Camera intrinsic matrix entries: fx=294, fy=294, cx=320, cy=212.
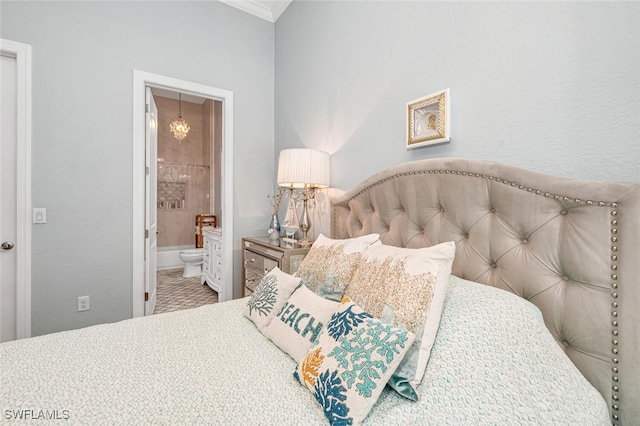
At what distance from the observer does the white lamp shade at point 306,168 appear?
215 centimetres

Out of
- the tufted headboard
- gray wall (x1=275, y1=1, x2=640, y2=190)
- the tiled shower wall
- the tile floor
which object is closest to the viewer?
the tufted headboard

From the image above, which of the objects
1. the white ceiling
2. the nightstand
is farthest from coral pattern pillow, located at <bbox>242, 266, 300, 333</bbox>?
the white ceiling

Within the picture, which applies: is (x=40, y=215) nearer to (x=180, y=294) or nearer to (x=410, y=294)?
(x=180, y=294)

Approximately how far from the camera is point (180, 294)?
3717 mm

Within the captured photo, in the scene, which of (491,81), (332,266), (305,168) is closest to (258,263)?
(305,168)

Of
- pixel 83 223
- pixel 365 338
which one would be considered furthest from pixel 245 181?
pixel 365 338

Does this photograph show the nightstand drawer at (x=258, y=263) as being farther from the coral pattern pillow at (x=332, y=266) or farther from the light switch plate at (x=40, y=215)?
the light switch plate at (x=40, y=215)

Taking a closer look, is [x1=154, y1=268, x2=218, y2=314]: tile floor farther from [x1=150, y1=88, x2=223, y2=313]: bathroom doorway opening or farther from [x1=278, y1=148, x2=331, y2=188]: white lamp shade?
[x1=278, y1=148, x2=331, y2=188]: white lamp shade

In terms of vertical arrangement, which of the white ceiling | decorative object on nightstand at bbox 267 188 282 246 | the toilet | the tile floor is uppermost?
the white ceiling

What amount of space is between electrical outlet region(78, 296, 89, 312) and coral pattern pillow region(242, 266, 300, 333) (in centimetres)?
167

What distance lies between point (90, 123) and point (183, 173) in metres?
3.44

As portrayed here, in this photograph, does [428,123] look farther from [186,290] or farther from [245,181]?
[186,290]

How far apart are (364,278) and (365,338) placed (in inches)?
11.7

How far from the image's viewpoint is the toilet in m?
4.46
